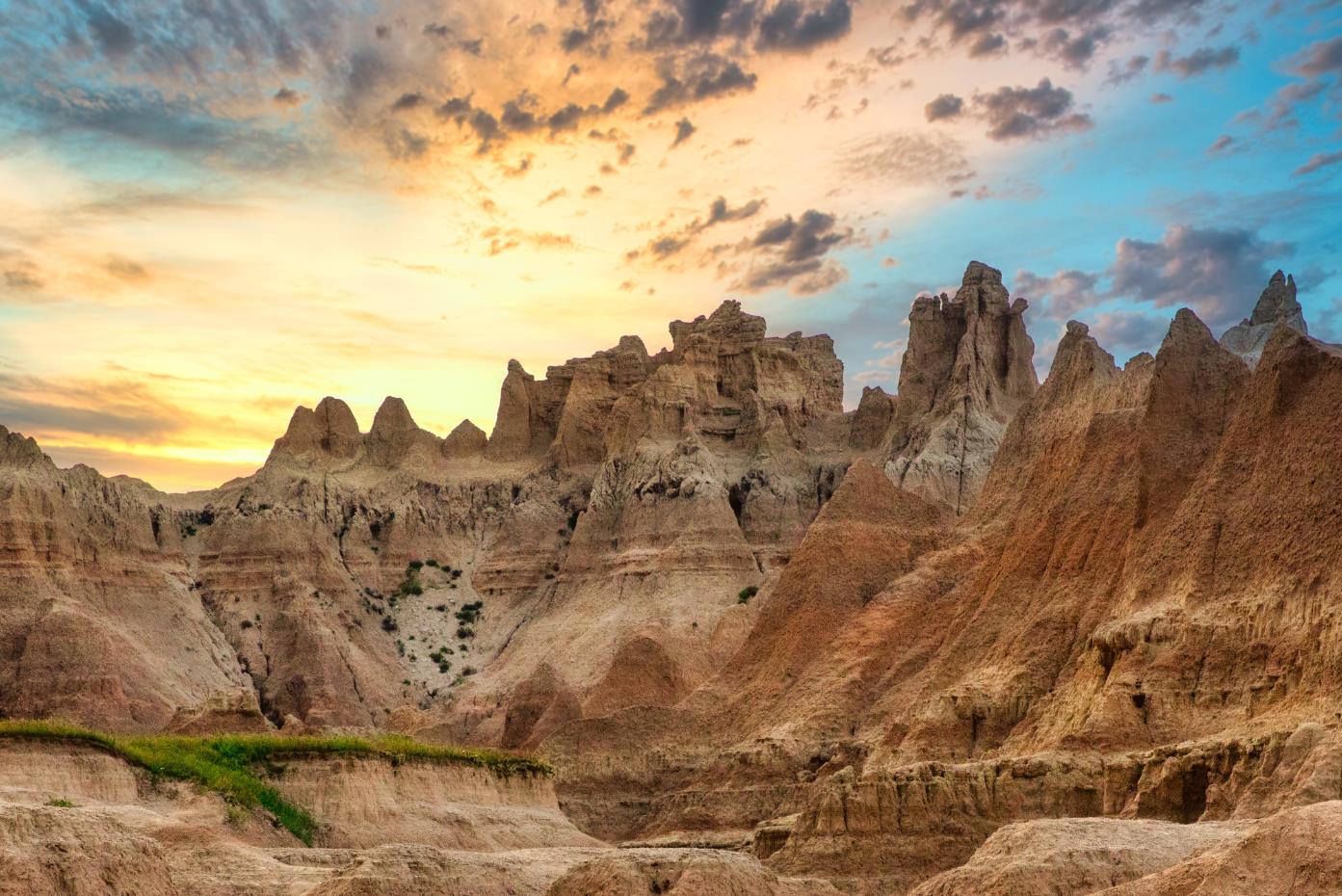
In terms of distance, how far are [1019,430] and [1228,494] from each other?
1034 inches

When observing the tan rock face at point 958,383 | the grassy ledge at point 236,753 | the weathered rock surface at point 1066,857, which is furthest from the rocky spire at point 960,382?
the weathered rock surface at point 1066,857

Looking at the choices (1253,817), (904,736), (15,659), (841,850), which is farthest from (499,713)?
(1253,817)

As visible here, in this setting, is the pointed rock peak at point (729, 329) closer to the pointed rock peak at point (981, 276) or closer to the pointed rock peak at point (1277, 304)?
the pointed rock peak at point (981, 276)

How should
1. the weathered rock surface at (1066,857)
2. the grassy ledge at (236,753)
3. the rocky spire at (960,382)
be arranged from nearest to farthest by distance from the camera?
the weathered rock surface at (1066,857), the grassy ledge at (236,753), the rocky spire at (960,382)

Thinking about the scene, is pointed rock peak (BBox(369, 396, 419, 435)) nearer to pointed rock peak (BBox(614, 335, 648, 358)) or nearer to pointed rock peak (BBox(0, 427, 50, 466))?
pointed rock peak (BBox(614, 335, 648, 358))

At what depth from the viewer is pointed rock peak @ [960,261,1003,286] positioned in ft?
412

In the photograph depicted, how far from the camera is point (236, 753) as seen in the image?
5844 centimetres

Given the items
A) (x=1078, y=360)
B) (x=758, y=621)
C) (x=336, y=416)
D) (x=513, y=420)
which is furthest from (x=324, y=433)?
(x=1078, y=360)

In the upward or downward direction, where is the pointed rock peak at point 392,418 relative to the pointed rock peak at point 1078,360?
upward

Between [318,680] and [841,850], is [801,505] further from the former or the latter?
[841,850]

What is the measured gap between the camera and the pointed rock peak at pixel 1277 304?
249 ft

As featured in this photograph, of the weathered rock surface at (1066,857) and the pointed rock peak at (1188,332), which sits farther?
the pointed rock peak at (1188,332)

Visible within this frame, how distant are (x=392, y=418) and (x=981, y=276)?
4432 centimetres

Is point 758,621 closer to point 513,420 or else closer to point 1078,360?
point 1078,360
